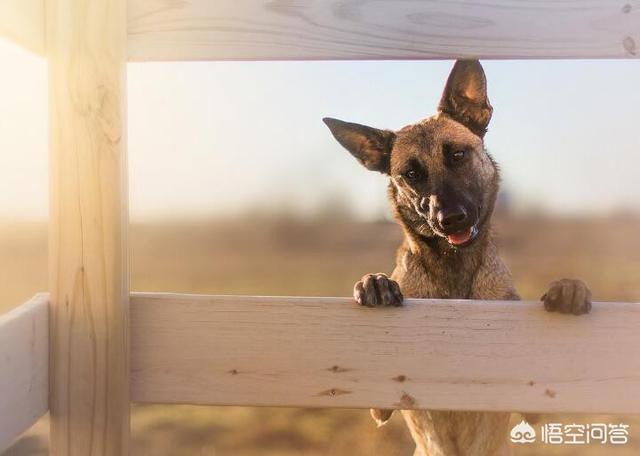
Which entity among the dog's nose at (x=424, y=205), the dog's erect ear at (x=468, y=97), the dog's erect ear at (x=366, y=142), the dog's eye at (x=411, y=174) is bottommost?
the dog's nose at (x=424, y=205)

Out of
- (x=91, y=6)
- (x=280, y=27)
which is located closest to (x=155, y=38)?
(x=91, y=6)

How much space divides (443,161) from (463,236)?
0.91 feet

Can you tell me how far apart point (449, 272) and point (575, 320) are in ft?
2.89

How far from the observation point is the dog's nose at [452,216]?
2.23 meters

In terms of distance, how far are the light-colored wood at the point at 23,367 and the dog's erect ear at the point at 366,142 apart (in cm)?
121

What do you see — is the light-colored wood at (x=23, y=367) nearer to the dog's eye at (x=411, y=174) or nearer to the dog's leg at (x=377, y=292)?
the dog's leg at (x=377, y=292)

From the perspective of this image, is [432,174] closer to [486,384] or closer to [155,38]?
[486,384]

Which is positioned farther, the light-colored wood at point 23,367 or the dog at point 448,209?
the dog at point 448,209

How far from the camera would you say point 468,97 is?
7.62ft

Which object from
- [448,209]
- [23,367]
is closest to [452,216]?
[448,209]

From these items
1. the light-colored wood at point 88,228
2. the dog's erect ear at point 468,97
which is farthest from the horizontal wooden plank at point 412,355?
the dog's erect ear at point 468,97

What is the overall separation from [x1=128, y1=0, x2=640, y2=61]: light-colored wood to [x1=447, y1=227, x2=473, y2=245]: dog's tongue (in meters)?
0.90

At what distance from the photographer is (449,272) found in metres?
2.46

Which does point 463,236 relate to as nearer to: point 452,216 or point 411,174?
point 452,216
